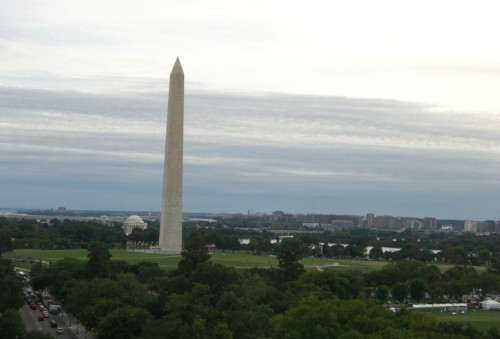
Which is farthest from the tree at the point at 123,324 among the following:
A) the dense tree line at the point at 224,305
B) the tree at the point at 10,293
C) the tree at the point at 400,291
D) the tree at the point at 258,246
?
the tree at the point at 258,246

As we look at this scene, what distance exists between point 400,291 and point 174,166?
1479 inches

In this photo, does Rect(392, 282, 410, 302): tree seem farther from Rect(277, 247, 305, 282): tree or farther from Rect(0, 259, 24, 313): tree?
Rect(0, 259, 24, 313): tree

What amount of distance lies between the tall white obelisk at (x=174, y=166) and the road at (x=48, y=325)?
141 ft

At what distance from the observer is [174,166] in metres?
108

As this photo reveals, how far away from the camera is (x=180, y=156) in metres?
108

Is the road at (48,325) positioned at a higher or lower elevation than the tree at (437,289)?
lower

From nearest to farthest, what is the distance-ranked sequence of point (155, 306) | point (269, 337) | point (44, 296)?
point (269, 337), point (155, 306), point (44, 296)

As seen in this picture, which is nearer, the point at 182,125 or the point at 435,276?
the point at 435,276

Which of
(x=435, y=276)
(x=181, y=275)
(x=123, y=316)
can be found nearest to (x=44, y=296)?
(x=181, y=275)

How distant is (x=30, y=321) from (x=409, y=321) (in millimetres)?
27617

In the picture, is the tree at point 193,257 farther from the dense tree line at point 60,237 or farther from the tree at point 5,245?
the dense tree line at point 60,237

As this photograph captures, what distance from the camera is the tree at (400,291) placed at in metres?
83.4

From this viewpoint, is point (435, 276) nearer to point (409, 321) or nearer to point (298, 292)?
point (298, 292)

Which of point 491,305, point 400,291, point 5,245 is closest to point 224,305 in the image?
point 400,291
